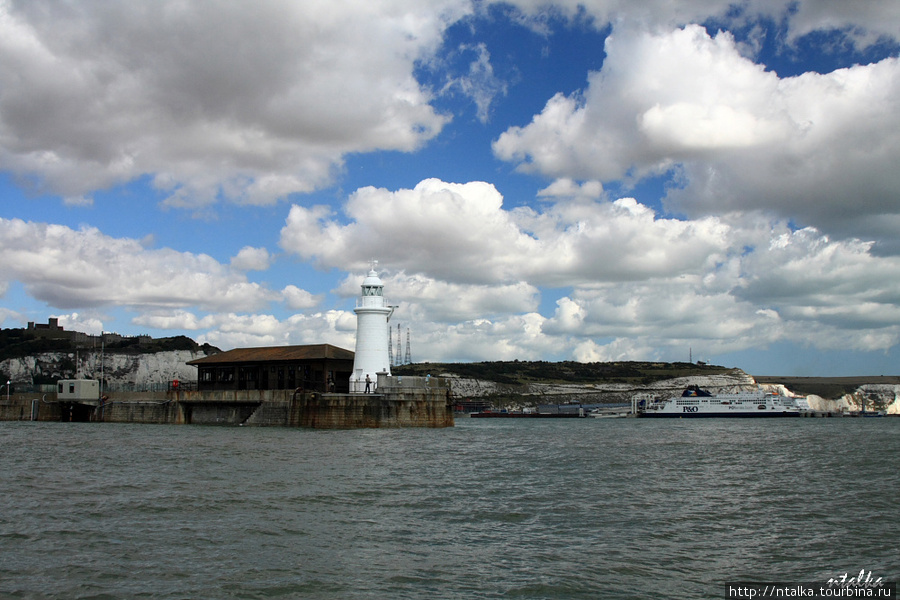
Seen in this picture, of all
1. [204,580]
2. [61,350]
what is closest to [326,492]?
[204,580]

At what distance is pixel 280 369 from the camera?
59656mm

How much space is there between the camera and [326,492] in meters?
20.0

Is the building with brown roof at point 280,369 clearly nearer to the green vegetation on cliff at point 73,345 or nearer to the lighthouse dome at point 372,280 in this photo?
the lighthouse dome at point 372,280

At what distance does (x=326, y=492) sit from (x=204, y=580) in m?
8.75

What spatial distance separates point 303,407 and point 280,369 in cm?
972

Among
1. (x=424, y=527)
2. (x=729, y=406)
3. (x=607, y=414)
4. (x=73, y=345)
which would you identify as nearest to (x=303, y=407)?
(x=424, y=527)

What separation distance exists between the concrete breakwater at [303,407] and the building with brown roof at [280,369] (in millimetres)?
4225

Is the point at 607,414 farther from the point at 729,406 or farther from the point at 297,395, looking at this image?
the point at 297,395

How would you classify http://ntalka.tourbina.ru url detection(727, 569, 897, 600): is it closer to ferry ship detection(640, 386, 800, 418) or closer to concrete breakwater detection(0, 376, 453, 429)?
concrete breakwater detection(0, 376, 453, 429)

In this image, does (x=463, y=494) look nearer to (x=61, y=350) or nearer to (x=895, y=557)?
(x=895, y=557)

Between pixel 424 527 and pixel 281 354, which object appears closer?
pixel 424 527

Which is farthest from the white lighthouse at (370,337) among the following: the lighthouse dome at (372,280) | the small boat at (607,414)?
the small boat at (607,414)

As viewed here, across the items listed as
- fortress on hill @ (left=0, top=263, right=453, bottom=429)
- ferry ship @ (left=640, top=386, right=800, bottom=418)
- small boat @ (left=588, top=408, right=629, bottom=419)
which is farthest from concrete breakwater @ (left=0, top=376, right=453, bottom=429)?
small boat @ (left=588, top=408, right=629, bottom=419)

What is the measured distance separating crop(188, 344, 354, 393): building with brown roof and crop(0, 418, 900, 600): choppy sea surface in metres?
27.1
